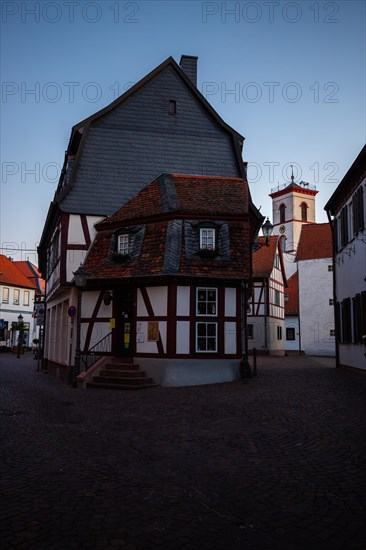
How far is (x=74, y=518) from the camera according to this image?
5.22 m

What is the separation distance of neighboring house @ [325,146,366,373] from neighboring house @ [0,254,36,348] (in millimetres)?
42496

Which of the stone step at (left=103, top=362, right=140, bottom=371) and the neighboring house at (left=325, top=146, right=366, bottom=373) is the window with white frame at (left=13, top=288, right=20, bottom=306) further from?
the stone step at (left=103, top=362, right=140, bottom=371)

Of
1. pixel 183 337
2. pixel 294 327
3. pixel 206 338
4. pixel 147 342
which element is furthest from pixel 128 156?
pixel 294 327

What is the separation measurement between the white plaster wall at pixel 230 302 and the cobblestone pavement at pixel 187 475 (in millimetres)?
5591

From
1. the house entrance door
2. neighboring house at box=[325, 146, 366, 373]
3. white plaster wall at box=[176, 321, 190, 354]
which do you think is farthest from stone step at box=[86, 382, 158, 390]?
neighboring house at box=[325, 146, 366, 373]

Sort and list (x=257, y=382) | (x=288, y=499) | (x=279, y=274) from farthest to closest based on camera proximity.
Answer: (x=279, y=274)
(x=257, y=382)
(x=288, y=499)

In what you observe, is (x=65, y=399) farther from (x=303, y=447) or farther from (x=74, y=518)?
(x=74, y=518)

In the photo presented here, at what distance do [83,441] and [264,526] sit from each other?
15.6 ft

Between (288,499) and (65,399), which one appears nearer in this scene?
(288,499)

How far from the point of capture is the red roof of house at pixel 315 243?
44.8 meters

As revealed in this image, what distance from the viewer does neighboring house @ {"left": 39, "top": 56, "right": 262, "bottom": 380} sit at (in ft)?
70.7

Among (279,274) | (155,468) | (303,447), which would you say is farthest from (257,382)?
(279,274)

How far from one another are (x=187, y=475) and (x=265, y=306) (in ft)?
124

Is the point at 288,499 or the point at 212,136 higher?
the point at 212,136
